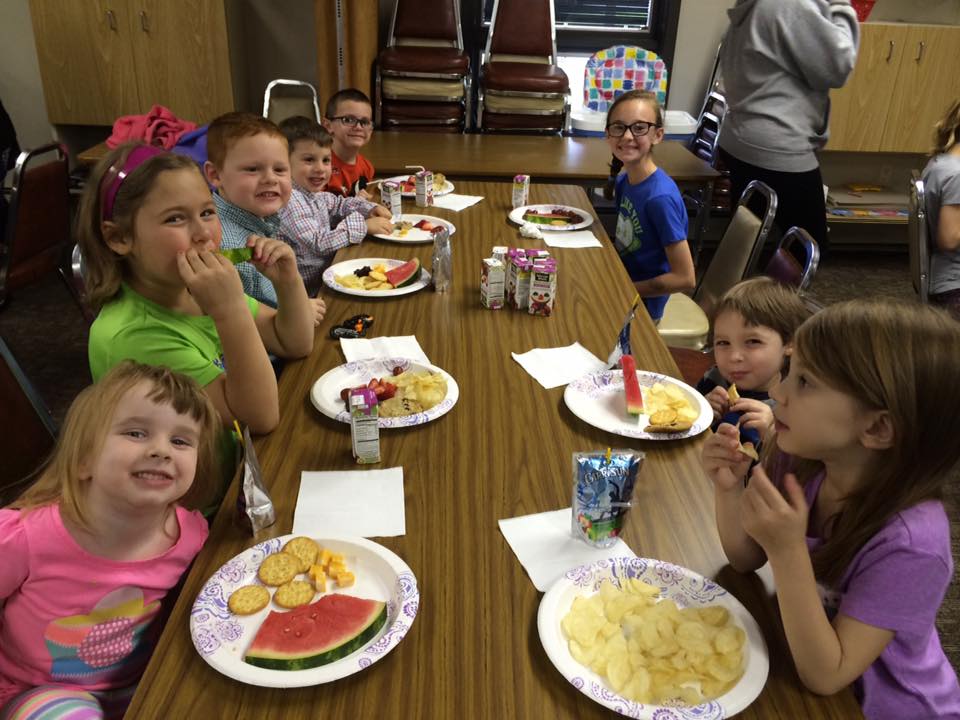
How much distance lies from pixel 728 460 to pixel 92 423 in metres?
0.96

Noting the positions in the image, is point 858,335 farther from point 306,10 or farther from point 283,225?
point 306,10

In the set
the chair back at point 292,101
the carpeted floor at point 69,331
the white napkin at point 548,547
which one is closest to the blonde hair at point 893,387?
the white napkin at point 548,547

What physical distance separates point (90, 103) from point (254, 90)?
1054 millimetres

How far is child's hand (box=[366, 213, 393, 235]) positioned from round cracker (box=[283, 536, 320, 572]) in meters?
1.58

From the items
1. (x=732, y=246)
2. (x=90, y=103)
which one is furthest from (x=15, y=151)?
(x=732, y=246)

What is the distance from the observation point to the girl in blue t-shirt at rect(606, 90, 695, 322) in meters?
2.52

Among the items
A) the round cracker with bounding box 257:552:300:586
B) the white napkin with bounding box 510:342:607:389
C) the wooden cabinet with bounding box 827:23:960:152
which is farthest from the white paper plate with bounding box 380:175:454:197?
the wooden cabinet with bounding box 827:23:960:152

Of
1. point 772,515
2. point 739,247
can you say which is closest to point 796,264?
point 739,247

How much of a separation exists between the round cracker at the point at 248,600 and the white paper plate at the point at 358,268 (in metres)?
1.11

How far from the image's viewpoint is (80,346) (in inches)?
137

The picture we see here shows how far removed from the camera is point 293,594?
100 centimetres

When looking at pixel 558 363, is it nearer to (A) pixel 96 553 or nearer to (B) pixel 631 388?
(B) pixel 631 388

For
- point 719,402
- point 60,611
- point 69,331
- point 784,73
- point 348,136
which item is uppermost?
point 784,73

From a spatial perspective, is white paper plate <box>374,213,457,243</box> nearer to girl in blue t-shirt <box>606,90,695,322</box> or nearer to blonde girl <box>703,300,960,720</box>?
girl in blue t-shirt <box>606,90,695,322</box>
